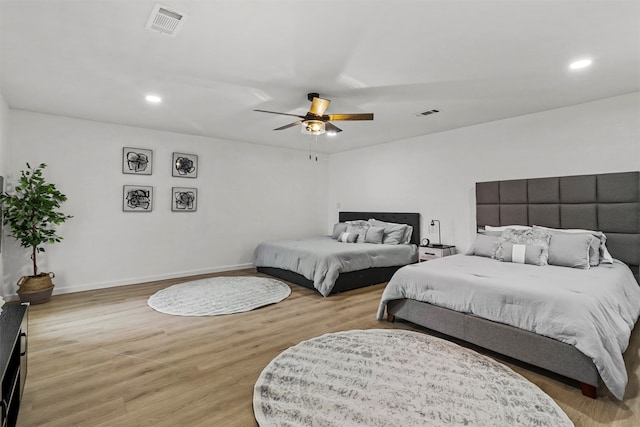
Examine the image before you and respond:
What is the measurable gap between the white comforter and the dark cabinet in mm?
2807

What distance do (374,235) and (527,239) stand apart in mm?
2384

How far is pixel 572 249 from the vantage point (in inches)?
125

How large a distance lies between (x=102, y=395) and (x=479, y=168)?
5055mm

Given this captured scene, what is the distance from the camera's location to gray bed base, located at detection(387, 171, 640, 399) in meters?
2.18

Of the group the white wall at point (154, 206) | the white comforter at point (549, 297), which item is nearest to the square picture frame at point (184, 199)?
the white wall at point (154, 206)

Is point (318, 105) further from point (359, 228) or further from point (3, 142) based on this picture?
point (3, 142)

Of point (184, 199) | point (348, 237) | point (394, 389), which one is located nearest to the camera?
point (394, 389)

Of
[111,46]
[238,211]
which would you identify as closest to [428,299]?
[111,46]

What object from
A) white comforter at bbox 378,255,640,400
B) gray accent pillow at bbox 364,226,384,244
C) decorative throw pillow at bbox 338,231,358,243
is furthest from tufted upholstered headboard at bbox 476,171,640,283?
decorative throw pillow at bbox 338,231,358,243

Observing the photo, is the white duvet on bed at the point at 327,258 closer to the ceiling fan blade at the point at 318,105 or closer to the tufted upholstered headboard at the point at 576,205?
the tufted upholstered headboard at the point at 576,205

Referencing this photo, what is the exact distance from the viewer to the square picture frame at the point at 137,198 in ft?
15.8

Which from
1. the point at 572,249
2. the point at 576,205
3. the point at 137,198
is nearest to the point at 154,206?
the point at 137,198

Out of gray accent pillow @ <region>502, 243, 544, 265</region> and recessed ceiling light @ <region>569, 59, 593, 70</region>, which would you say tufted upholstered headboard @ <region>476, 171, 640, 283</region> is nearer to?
gray accent pillow @ <region>502, 243, 544, 265</region>

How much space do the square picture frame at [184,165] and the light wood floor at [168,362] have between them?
2248 millimetres
